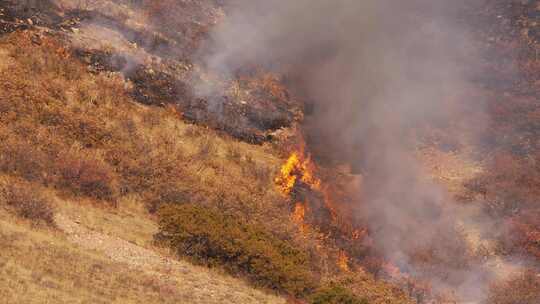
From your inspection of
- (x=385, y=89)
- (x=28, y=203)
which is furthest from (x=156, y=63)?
(x=385, y=89)

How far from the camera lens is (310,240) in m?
17.6

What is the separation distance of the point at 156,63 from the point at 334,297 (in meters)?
14.4

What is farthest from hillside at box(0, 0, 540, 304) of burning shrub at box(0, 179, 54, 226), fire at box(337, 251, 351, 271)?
fire at box(337, 251, 351, 271)

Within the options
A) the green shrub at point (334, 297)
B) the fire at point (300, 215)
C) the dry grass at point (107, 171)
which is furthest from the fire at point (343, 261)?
the green shrub at point (334, 297)

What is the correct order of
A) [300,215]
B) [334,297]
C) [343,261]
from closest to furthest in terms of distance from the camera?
[334,297] < [343,261] < [300,215]

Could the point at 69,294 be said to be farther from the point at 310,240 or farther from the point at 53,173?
the point at 310,240

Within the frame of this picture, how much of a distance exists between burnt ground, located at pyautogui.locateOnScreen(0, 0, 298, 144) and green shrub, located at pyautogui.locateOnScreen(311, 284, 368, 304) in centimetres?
1087

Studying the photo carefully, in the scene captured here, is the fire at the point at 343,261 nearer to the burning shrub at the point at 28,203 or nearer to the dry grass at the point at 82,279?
the dry grass at the point at 82,279

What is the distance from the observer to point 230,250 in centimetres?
1439

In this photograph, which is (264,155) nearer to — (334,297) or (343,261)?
(343,261)

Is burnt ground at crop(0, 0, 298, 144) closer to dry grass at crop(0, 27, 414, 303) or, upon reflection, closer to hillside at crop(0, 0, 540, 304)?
hillside at crop(0, 0, 540, 304)

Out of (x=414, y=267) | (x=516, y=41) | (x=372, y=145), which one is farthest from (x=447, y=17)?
(x=414, y=267)

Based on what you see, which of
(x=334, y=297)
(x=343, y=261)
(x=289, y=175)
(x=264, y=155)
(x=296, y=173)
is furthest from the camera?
(x=264, y=155)

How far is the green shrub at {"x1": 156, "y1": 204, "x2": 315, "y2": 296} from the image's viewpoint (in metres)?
14.2
